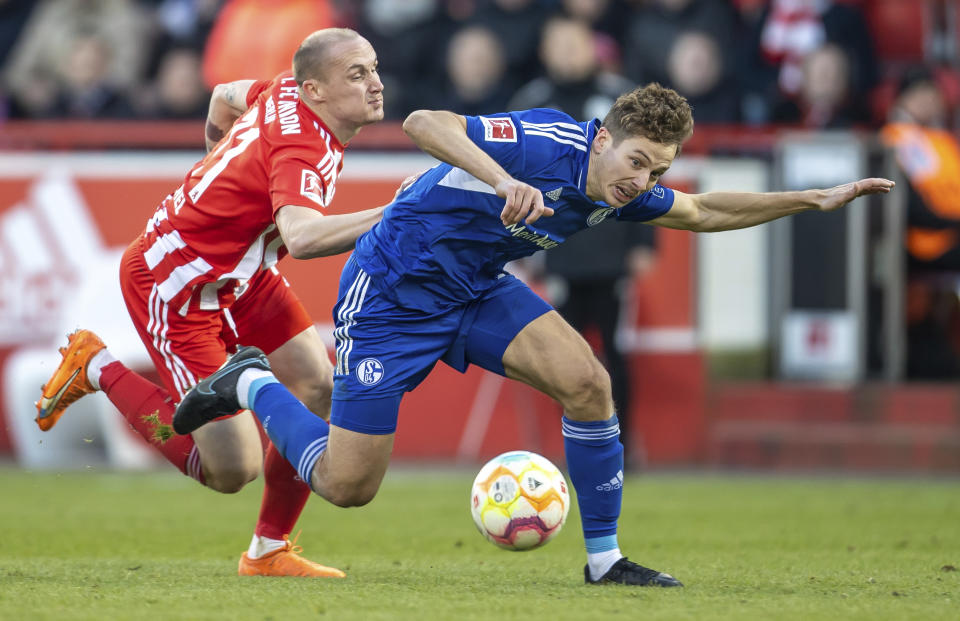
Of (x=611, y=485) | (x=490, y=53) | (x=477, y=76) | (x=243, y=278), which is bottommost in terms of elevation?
(x=611, y=485)

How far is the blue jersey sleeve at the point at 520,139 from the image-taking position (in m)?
5.16

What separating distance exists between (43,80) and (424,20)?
351 cm

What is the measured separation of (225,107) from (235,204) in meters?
0.69

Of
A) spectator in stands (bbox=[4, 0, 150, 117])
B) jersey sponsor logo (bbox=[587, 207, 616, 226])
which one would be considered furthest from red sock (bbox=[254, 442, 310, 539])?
spectator in stands (bbox=[4, 0, 150, 117])

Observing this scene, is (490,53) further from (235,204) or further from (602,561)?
(602,561)

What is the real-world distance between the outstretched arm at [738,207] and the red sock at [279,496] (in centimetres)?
188

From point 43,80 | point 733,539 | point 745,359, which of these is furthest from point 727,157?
point 43,80

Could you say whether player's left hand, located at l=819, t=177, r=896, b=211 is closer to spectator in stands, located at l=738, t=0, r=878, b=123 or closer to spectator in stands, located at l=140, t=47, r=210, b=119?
spectator in stands, located at l=738, t=0, r=878, b=123

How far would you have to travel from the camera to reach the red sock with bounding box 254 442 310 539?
6.06 m

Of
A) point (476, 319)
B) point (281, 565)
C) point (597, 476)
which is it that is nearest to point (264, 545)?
point (281, 565)

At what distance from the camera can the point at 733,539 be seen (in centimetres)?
732

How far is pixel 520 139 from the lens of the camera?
17.2 feet

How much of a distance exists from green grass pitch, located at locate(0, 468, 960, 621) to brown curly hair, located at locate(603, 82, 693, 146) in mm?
1658

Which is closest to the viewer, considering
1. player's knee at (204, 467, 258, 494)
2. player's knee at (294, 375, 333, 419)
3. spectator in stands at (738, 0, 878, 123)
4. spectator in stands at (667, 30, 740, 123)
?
player's knee at (204, 467, 258, 494)
